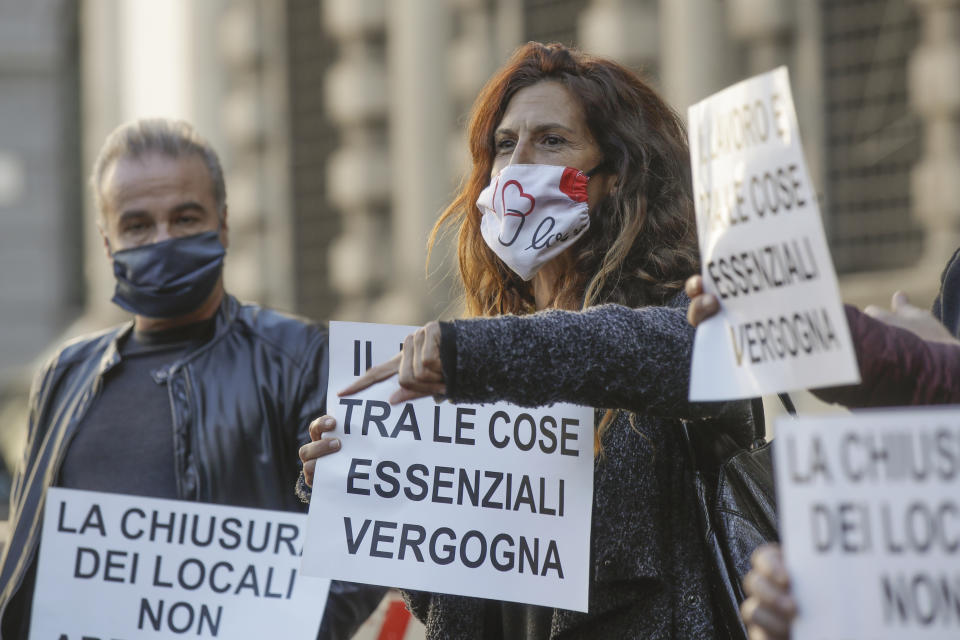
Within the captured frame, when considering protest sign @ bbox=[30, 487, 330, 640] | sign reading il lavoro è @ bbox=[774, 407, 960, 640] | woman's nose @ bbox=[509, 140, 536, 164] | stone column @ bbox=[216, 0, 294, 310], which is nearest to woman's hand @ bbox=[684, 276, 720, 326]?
sign reading il lavoro è @ bbox=[774, 407, 960, 640]

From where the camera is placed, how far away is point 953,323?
2.58 m

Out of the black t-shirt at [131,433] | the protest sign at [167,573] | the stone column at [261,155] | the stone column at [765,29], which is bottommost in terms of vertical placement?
the protest sign at [167,573]

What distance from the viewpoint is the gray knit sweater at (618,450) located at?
246 cm

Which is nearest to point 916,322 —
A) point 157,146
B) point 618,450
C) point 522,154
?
point 618,450

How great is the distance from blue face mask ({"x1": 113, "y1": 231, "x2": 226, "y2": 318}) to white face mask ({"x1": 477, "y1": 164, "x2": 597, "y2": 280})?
1182 millimetres

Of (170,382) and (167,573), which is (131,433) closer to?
(170,382)

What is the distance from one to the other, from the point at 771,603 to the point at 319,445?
47.8 inches

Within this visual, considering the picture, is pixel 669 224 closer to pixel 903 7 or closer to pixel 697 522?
pixel 697 522

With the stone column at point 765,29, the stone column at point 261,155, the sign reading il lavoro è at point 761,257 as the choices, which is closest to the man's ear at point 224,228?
the sign reading il lavoro è at point 761,257

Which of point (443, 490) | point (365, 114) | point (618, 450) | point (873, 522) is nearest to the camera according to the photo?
point (873, 522)

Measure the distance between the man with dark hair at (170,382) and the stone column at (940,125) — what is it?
770 centimetres

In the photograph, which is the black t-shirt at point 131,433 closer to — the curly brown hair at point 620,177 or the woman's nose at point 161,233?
the woman's nose at point 161,233

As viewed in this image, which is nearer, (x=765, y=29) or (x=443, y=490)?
(x=443, y=490)

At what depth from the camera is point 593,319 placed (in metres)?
2.51
